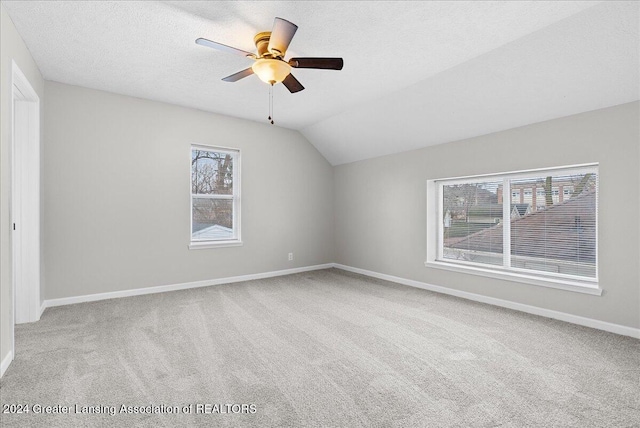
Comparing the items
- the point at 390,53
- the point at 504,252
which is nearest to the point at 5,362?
the point at 390,53

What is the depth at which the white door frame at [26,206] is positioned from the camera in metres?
3.14

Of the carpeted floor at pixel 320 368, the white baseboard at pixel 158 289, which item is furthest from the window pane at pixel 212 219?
the carpeted floor at pixel 320 368

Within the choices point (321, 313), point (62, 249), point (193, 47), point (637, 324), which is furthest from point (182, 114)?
point (637, 324)

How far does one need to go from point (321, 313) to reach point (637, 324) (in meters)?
2.84

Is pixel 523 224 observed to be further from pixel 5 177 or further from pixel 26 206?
pixel 26 206

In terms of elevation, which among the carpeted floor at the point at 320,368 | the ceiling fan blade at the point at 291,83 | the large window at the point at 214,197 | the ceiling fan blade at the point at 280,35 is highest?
the ceiling fan blade at the point at 280,35

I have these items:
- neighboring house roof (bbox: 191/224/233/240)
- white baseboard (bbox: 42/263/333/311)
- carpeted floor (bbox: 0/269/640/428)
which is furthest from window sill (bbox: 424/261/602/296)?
neighboring house roof (bbox: 191/224/233/240)

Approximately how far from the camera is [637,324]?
2.78m

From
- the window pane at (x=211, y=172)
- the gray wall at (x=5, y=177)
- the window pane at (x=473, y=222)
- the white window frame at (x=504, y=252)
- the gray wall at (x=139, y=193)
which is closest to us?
the gray wall at (x=5, y=177)

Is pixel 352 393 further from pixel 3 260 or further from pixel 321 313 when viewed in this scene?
pixel 3 260

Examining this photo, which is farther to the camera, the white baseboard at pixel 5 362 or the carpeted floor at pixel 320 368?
the white baseboard at pixel 5 362

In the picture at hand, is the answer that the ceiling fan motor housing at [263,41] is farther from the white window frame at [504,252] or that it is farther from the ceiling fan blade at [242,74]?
the white window frame at [504,252]

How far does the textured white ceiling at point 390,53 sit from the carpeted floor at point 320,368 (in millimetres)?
2244

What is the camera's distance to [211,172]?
194 inches
